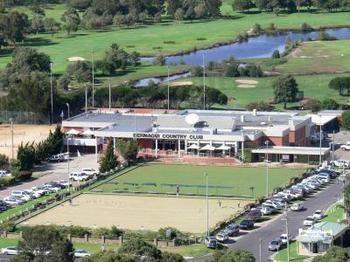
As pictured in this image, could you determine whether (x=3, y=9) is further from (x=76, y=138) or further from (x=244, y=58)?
(x=76, y=138)

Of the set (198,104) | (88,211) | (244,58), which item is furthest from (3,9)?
(88,211)

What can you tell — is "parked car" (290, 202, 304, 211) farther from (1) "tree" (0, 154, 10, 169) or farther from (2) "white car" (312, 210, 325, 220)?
(1) "tree" (0, 154, 10, 169)

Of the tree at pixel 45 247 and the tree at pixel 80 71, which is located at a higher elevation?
the tree at pixel 80 71

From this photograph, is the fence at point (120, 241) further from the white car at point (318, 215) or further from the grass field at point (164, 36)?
the grass field at point (164, 36)

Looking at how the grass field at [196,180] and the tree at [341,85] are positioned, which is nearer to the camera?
the grass field at [196,180]

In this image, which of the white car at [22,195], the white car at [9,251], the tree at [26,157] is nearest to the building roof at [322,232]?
the white car at [9,251]

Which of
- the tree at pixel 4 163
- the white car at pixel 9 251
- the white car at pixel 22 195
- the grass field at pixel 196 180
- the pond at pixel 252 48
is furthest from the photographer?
the pond at pixel 252 48
